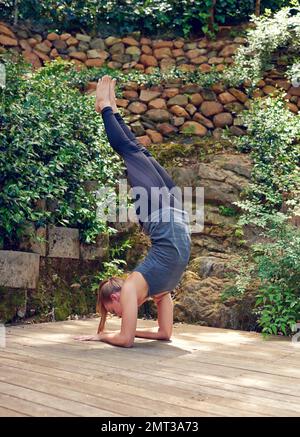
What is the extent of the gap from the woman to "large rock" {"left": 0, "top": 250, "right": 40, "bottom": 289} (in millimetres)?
845

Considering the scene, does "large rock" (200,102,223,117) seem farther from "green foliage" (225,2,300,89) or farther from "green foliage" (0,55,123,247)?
"green foliage" (0,55,123,247)

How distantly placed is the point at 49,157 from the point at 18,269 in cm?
111

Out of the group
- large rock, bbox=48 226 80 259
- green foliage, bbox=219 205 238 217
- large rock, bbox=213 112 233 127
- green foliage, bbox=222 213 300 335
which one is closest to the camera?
green foliage, bbox=222 213 300 335

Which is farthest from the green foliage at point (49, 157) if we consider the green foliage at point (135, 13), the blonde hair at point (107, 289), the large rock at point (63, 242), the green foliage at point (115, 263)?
the green foliage at point (135, 13)

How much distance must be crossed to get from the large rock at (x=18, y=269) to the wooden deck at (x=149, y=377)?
0.39 metres

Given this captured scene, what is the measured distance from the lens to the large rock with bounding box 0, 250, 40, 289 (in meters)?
3.71

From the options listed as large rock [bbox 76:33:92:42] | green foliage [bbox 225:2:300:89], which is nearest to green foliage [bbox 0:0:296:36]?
large rock [bbox 76:33:92:42]

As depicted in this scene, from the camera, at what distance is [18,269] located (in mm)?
3779

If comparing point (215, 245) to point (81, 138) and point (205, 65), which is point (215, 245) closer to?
point (81, 138)

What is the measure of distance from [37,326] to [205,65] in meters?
4.96

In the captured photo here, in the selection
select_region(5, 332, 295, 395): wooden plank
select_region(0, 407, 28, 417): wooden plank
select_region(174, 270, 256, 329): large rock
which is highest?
select_region(174, 270, 256, 329): large rock

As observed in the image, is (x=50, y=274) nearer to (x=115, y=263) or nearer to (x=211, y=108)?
(x=115, y=263)

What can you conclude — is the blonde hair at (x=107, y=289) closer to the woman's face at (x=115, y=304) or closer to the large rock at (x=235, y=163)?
the woman's face at (x=115, y=304)
